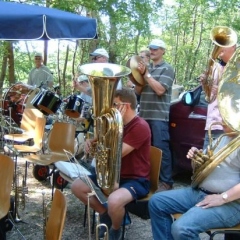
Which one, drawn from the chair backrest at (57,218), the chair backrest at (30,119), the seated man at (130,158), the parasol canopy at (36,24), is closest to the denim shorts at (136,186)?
the seated man at (130,158)

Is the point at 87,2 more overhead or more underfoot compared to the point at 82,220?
more overhead

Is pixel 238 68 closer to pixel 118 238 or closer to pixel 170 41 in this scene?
pixel 118 238

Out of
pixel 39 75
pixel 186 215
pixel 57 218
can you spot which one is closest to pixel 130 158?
pixel 186 215

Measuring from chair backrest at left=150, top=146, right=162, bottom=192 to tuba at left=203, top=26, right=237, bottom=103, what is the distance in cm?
77

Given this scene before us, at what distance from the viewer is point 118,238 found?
326 centimetres

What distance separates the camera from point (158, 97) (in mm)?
4617

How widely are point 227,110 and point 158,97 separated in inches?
77.6

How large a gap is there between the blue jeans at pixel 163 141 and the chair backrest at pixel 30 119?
5.52 ft

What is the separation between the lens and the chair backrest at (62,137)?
15.4 feet

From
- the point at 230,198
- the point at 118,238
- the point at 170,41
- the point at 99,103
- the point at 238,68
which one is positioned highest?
the point at 238,68

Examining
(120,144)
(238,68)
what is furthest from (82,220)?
(238,68)

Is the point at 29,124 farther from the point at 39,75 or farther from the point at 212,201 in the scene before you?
the point at 212,201

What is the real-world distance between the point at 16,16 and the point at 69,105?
2423 mm

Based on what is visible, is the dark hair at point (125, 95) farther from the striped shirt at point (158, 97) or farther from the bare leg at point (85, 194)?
the striped shirt at point (158, 97)
